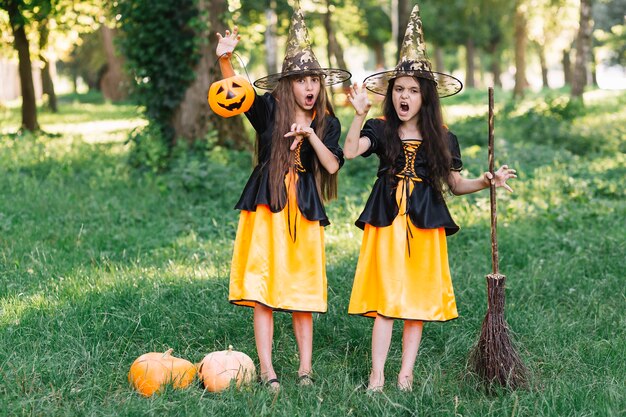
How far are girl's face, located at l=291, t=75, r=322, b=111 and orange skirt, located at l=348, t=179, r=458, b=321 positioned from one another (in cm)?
67

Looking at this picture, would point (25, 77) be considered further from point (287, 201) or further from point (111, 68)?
point (111, 68)

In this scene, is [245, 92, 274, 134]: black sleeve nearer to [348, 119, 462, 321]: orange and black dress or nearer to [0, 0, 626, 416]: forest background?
[348, 119, 462, 321]: orange and black dress

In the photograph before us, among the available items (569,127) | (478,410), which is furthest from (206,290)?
(569,127)

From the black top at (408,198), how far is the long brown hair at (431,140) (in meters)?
0.03

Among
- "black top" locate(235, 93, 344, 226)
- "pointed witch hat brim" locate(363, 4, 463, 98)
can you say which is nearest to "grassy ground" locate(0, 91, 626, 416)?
"black top" locate(235, 93, 344, 226)

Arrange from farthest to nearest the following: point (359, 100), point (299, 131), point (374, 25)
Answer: point (374, 25), point (299, 131), point (359, 100)

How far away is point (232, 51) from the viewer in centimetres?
412

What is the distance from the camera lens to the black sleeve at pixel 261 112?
164 inches

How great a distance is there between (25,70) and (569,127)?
994 cm

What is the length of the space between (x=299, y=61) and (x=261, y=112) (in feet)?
1.15

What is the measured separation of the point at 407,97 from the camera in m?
4.09

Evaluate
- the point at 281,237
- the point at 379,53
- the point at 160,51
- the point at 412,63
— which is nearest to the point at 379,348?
the point at 281,237

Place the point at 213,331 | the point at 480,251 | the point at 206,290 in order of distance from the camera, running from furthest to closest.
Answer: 1. the point at 480,251
2. the point at 206,290
3. the point at 213,331

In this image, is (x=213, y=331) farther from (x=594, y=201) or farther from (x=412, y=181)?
(x=594, y=201)
